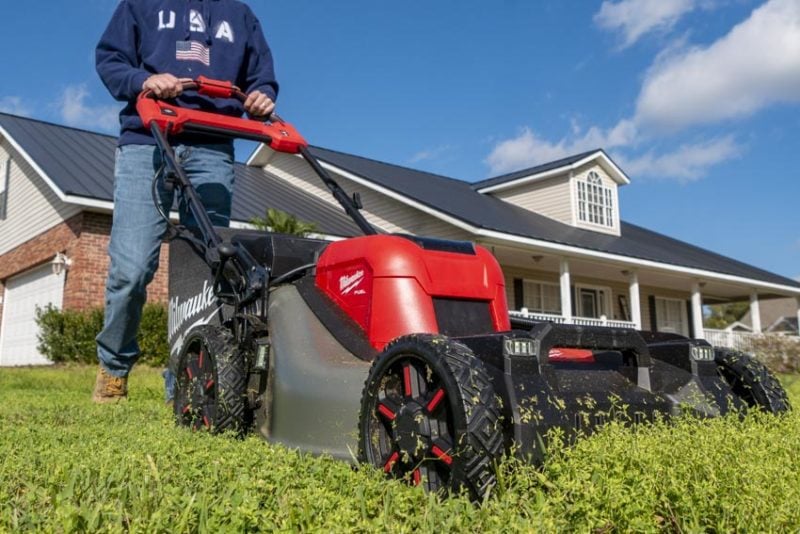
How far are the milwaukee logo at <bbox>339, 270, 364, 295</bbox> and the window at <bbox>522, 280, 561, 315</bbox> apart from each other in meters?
17.7

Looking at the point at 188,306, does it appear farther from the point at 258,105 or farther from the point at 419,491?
the point at 419,491

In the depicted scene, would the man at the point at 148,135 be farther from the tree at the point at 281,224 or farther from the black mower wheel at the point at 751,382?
the tree at the point at 281,224

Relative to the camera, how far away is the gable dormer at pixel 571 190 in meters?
20.1

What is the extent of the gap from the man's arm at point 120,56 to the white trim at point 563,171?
53.8ft

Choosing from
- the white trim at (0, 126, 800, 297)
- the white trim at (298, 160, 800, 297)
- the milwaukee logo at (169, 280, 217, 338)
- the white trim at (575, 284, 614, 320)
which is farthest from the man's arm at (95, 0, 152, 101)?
the white trim at (575, 284, 614, 320)

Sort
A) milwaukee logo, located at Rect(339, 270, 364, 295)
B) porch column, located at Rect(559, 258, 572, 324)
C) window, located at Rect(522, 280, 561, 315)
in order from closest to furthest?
milwaukee logo, located at Rect(339, 270, 364, 295) → porch column, located at Rect(559, 258, 572, 324) → window, located at Rect(522, 280, 561, 315)

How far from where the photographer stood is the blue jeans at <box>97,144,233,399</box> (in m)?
4.07

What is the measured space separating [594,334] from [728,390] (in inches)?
25.1

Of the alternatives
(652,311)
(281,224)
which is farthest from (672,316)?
(281,224)

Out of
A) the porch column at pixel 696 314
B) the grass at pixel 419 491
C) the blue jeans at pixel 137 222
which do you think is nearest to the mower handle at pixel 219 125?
the blue jeans at pixel 137 222

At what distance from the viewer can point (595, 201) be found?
828 inches

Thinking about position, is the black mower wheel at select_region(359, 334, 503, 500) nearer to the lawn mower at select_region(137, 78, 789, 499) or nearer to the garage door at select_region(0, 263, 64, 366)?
the lawn mower at select_region(137, 78, 789, 499)

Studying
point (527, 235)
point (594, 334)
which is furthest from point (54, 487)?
point (527, 235)

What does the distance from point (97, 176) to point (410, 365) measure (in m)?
13.4
